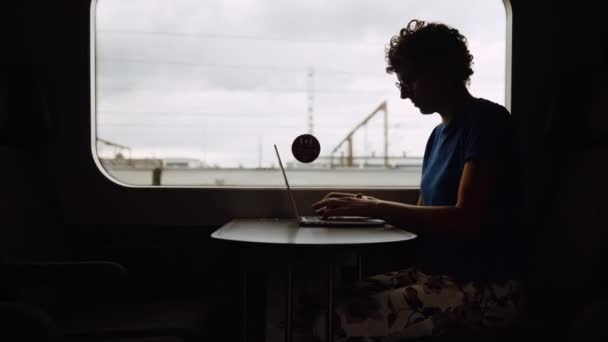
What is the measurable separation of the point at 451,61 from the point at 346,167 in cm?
92

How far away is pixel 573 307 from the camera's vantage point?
4.77 feet

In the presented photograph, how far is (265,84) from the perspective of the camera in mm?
2258

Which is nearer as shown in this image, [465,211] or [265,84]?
[465,211]

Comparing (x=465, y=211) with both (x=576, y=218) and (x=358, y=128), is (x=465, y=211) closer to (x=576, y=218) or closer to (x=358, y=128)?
(x=576, y=218)

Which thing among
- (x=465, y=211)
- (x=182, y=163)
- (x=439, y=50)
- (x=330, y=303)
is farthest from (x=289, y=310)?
(x=182, y=163)

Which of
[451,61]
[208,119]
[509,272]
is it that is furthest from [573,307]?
[208,119]

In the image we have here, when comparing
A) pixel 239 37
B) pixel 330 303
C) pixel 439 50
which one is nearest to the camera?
pixel 330 303

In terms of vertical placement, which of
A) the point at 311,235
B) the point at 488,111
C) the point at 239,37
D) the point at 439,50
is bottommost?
the point at 311,235

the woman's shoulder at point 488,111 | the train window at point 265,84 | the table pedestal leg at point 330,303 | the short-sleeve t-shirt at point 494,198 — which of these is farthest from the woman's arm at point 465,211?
the train window at point 265,84

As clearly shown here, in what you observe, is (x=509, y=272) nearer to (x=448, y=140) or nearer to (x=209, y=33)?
(x=448, y=140)

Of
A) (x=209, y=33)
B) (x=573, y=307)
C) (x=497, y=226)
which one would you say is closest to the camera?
(x=497, y=226)

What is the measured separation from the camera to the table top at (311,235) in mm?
1222

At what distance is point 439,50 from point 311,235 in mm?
707

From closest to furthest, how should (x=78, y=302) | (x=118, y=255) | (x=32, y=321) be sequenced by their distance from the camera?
(x=32, y=321)
(x=78, y=302)
(x=118, y=255)
